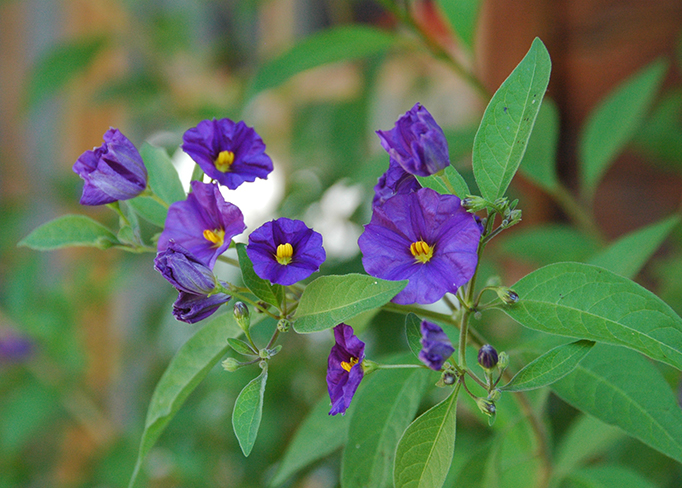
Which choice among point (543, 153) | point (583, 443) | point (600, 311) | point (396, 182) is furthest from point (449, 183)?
point (543, 153)

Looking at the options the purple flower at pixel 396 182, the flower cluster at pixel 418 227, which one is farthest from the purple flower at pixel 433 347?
the purple flower at pixel 396 182

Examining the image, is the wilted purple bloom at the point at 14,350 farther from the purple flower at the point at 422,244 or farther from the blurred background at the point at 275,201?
the purple flower at the point at 422,244

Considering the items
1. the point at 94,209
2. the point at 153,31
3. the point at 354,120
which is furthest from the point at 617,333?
the point at 94,209

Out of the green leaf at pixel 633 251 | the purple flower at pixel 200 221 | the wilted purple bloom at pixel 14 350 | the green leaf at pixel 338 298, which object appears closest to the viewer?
the green leaf at pixel 338 298

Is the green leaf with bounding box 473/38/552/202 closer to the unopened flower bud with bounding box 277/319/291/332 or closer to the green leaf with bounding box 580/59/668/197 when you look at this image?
the unopened flower bud with bounding box 277/319/291/332

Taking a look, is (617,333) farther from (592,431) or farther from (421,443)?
(592,431)

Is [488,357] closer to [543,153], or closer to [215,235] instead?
[215,235]
